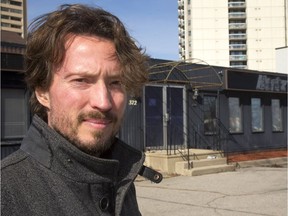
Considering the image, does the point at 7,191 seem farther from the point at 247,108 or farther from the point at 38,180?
the point at 247,108

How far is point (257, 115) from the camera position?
19.8 meters

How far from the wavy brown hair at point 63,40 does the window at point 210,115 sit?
617 inches

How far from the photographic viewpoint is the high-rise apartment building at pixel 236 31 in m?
104

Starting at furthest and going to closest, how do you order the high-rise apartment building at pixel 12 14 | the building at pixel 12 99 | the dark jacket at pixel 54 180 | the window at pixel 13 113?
the high-rise apartment building at pixel 12 14 → the window at pixel 13 113 → the building at pixel 12 99 → the dark jacket at pixel 54 180

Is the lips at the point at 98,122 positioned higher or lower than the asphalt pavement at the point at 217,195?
higher

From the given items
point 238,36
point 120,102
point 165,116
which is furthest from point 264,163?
point 238,36

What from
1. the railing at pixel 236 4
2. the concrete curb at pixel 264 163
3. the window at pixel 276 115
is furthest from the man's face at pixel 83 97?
the railing at pixel 236 4

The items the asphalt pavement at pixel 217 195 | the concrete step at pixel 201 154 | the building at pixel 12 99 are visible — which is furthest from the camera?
the concrete step at pixel 201 154

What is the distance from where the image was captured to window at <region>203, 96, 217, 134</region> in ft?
57.1

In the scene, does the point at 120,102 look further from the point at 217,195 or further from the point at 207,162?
the point at 207,162

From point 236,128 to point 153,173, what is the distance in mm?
17157

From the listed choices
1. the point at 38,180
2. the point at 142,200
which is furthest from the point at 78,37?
the point at 142,200

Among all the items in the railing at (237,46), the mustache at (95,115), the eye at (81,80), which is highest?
the railing at (237,46)

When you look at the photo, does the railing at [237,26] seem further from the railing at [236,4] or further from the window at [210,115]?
the window at [210,115]
